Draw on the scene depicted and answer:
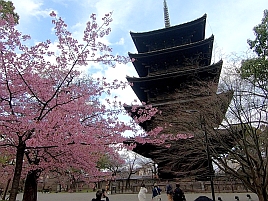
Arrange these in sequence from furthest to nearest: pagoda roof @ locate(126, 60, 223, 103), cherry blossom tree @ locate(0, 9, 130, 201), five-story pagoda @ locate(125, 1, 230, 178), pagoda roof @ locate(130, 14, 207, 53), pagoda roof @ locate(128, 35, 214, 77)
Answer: pagoda roof @ locate(130, 14, 207, 53) → pagoda roof @ locate(128, 35, 214, 77) → pagoda roof @ locate(126, 60, 223, 103) → five-story pagoda @ locate(125, 1, 230, 178) → cherry blossom tree @ locate(0, 9, 130, 201)

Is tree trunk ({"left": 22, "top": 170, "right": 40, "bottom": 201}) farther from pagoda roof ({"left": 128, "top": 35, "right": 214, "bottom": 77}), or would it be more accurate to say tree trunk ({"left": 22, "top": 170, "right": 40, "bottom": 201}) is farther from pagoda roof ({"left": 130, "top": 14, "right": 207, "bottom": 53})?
pagoda roof ({"left": 130, "top": 14, "right": 207, "bottom": 53})

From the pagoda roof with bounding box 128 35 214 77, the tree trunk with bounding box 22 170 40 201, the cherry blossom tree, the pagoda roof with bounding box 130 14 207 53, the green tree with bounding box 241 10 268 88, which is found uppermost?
the pagoda roof with bounding box 130 14 207 53

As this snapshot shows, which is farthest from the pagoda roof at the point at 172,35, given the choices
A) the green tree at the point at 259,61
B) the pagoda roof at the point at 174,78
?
the green tree at the point at 259,61

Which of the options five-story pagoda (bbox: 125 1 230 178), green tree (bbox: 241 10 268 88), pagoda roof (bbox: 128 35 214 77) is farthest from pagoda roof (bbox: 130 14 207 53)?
green tree (bbox: 241 10 268 88)

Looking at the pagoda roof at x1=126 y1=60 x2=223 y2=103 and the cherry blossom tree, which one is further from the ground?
the pagoda roof at x1=126 y1=60 x2=223 y2=103

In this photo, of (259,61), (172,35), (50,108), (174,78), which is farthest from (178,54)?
(50,108)

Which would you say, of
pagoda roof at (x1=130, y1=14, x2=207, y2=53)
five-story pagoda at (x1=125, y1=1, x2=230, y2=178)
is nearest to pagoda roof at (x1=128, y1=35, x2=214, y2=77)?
five-story pagoda at (x1=125, y1=1, x2=230, y2=178)

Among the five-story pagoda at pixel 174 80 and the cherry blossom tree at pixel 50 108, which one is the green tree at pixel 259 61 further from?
the cherry blossom tree at pixel 50 108

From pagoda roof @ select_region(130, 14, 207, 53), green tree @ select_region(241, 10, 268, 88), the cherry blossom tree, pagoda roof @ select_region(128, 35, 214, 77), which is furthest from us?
pagoda roof @ select_region(130, 14, 207, 53)

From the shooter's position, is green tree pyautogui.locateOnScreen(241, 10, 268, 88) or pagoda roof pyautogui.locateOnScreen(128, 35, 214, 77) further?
pagoda roof pyautogui.locateOnScreen(128, 35, 214, 77)

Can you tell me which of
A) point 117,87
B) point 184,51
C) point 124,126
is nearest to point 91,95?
point 117,87

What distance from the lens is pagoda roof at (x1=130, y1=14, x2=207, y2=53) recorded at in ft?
56.4

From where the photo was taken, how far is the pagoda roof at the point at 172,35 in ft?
56.4

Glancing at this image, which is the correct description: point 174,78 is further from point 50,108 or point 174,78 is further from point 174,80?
point 50,108
